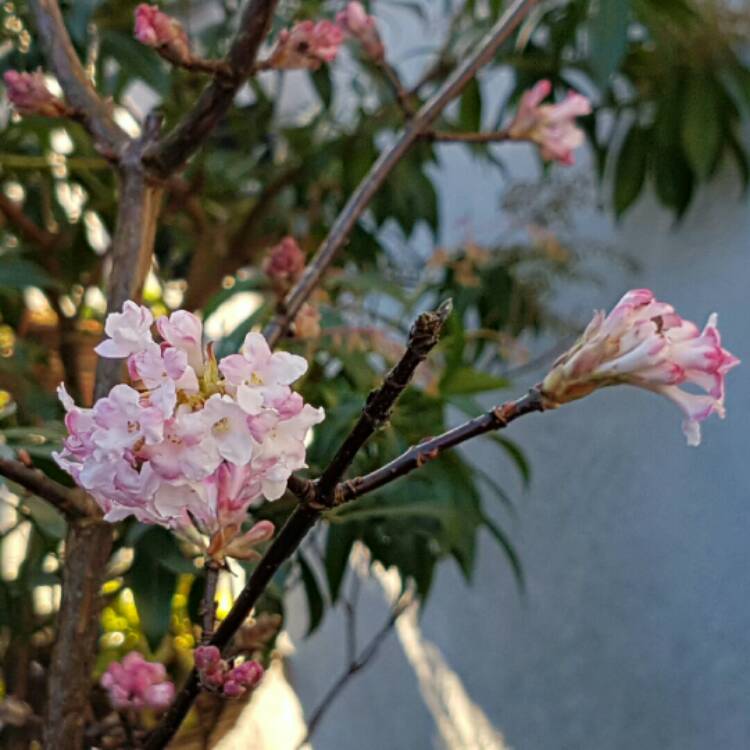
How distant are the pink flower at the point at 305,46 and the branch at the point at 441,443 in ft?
0.90

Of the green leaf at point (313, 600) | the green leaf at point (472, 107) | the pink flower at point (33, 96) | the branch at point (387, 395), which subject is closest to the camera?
the branch at point (387, 395)

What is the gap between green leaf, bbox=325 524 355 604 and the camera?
0.66 m

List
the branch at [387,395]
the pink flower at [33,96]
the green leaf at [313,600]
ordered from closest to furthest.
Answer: the branch at [387,395]
the pink flower at [33,96]
the green leaf at [313,600]

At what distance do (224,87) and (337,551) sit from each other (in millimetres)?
356

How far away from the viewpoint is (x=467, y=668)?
112 cm

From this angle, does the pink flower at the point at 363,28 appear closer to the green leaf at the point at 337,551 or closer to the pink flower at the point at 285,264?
the pink flower at the point at 285,264

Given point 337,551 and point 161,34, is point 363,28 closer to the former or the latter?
point 161,34

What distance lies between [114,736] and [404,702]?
791 mm

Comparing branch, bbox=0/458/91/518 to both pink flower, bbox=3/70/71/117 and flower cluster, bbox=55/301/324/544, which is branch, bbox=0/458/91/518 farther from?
pink flower, bbox=3/70/71/117

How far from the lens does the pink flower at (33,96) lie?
442 millimetres

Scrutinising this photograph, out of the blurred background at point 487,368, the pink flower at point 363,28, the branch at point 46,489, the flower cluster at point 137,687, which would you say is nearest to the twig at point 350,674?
the blurred background at point 487,368

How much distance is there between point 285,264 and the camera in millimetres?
538

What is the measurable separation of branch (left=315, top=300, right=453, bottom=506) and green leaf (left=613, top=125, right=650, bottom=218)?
69cm

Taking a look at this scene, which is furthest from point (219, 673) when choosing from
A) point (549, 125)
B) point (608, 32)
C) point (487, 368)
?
point (487, 368)
